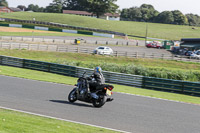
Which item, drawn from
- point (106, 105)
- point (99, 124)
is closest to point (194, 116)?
point (106, 105)

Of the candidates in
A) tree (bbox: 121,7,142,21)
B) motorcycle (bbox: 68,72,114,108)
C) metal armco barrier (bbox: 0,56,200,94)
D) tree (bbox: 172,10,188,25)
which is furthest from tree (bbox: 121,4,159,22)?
motorcycle (bbox: 68,72,114,108)

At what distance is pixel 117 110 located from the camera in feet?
48.4

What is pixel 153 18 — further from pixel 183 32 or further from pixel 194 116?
pixel 194 116

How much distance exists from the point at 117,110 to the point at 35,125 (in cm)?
507

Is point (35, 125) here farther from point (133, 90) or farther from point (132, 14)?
point (132, 14)

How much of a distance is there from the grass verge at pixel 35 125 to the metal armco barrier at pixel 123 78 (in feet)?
46.9

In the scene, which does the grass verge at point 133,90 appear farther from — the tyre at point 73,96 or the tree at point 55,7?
the tree at point 55,7

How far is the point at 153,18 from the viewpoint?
7653 inches

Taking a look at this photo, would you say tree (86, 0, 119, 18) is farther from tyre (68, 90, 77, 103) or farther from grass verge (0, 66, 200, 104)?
tyre (68, 90, 77, 103)

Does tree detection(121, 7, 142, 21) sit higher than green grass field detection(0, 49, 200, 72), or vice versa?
tree detection(121, 7, 142, 21)

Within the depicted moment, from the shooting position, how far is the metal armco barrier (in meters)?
24.2

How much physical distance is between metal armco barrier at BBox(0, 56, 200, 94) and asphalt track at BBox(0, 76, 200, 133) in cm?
576

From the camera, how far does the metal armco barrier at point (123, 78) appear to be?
79.3 ft

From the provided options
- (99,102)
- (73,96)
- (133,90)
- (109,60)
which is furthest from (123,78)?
(109,60)
